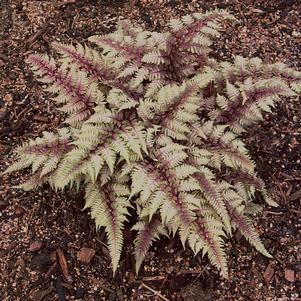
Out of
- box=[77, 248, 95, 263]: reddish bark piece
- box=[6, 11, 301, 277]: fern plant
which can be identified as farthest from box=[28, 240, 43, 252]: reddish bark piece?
box=[6, 11, 301, 277]: fern plant

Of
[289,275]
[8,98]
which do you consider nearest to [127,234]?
[289,275]

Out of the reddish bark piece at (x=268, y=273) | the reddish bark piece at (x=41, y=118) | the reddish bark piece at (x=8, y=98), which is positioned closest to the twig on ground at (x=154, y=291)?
the reddish bark piece at (x=268, y=273)

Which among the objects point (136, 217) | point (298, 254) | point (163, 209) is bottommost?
point (298, 254)

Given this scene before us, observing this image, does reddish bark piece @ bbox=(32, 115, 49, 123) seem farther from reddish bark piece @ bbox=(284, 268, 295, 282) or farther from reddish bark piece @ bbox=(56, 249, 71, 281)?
reddish bark piece @ bbox=(284, 268, 295, 282)

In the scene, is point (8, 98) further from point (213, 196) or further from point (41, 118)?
point (213, 196)

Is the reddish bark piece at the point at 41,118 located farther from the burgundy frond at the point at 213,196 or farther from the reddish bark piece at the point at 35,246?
the burgundy frond at the point at 213,196

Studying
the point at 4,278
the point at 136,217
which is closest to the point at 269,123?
the point at 136,217

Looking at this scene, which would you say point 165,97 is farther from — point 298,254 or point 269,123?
point 298,254

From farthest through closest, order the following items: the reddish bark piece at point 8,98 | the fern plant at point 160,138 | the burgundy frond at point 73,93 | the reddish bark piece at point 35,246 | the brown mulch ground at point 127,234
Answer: the reddish bark piece at point 8,98, the reddish bark piece at point 35,246, the brown mulch ground at point 127,234, the burgundy frond at point 73,93, the fern plant at point 160,138
